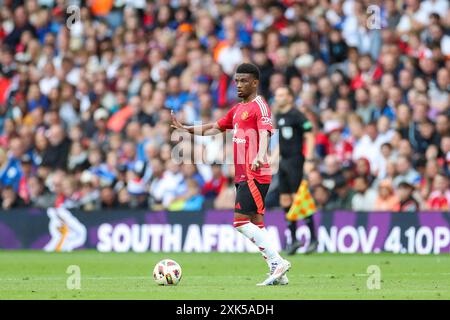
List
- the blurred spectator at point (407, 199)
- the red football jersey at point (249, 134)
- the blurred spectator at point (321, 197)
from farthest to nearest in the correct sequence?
the blurred spectator at point (321, 197) → the blurred spectator at point (407, 199) → the red football jersey at point (249, 134)

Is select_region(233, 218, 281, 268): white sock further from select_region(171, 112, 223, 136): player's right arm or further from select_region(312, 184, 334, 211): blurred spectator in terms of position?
select_region(312, 184, 334, 211): blurred spectator

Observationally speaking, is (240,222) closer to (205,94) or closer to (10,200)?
(205,94)

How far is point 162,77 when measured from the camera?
25484mm

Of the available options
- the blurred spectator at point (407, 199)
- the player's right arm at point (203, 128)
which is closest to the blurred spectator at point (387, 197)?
the blurred spectator at point (407, 199)

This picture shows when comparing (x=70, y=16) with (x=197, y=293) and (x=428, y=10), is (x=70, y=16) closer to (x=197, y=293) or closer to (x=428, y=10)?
(x=428, y=10)

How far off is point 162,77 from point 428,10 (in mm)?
5998

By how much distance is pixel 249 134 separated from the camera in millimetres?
13750

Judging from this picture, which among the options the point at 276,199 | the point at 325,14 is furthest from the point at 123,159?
the point at 325,14

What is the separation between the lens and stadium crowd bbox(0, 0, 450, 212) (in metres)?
21.9

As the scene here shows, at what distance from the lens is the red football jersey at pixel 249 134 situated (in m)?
13.6

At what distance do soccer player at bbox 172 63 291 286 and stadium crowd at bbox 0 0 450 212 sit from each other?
7.62 metres

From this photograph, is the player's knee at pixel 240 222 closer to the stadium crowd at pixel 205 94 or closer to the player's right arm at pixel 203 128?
the player's right arm at pixel 203 128

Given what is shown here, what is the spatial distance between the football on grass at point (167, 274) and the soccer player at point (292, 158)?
593 centimetres

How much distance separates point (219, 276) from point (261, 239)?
6.28ft
